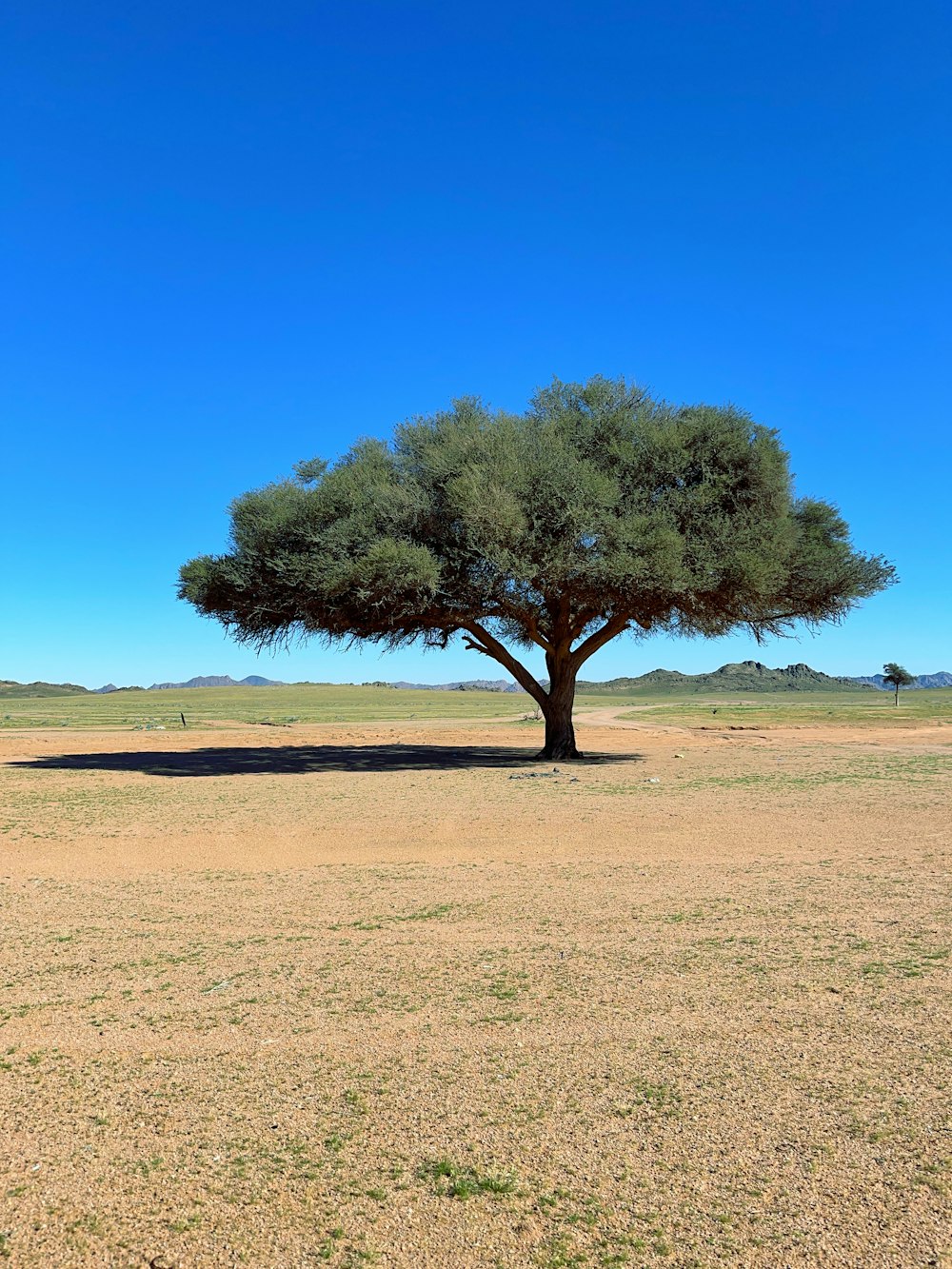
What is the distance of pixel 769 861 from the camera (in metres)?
11.2

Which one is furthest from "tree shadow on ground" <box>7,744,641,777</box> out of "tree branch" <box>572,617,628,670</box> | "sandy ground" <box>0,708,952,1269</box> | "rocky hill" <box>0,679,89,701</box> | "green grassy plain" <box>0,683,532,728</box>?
"rocky hill" <box>0,679,89,701</box>

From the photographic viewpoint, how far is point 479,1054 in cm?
522

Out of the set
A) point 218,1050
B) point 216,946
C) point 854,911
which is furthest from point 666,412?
point 218,1050

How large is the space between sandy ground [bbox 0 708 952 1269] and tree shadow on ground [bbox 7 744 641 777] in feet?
39.3

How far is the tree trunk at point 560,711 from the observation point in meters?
27.7

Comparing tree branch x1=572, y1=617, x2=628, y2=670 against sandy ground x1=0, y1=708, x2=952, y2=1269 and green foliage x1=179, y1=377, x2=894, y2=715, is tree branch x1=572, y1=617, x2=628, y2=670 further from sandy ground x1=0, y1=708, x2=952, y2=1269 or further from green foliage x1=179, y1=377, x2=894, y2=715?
sandy ground x1=0, y1=708, x2=952, y2=1269

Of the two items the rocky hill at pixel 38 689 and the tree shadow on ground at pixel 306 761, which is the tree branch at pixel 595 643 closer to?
the tree shadow on ground at pixel 306 761

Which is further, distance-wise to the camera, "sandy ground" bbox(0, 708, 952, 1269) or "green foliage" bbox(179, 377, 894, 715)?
"green foliage" bbox(179, 377, 894, 715)

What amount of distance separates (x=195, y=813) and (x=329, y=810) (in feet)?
7.60

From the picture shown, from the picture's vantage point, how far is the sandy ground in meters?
3.65

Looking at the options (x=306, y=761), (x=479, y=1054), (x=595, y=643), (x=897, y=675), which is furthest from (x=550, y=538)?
(x=897, y=675)

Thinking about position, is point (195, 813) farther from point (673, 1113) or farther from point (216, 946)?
point (673, 1113)

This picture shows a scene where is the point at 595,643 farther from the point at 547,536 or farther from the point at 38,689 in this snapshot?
the point at 38,689

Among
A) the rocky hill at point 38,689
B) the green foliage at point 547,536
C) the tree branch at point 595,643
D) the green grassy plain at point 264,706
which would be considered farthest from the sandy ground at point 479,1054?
the rocky hill at point 38,689
